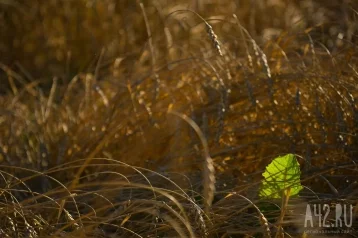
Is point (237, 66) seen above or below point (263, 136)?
above

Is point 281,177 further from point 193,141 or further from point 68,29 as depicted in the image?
point 68,29

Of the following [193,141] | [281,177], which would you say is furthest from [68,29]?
[281,177]

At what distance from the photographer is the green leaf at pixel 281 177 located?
1.91 meters

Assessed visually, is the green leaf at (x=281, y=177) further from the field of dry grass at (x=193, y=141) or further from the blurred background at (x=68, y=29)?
the blurred background at (x=68, y=29)

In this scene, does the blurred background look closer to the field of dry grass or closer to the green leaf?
the field of dry grass

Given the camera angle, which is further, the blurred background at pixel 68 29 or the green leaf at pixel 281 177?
the blurred background at pixel 68 29

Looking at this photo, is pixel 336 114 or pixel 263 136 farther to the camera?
pixel 263 136

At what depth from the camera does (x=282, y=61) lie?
8.18 feet

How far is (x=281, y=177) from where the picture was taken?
1.95 metres

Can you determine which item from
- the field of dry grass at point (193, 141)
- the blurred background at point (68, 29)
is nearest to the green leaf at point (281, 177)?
the field of dry grass at point (193, 141)

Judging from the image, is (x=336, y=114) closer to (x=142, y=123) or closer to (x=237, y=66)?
(x=237, y=66)

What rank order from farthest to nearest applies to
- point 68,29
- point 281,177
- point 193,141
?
point 68,29 → point 193,141 → point 281,177

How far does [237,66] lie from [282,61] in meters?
0.15

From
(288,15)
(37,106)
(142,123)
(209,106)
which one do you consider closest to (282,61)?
(209,106)
